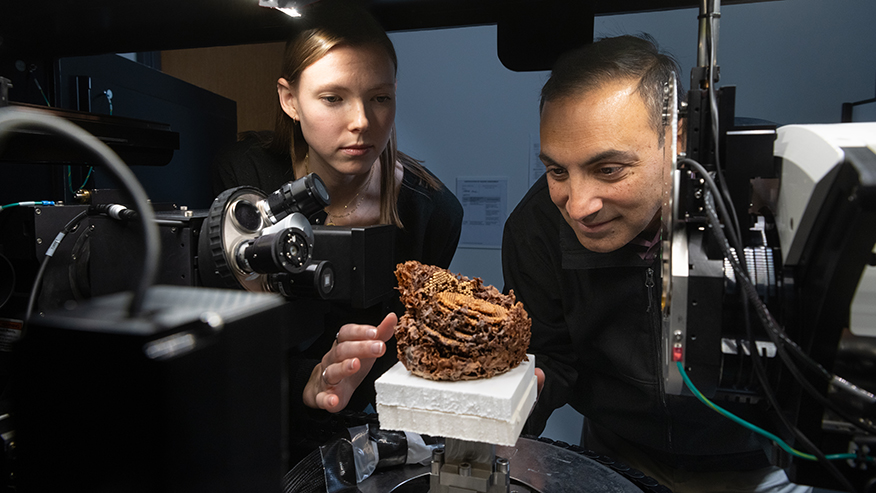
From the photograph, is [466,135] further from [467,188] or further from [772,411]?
[772,411]

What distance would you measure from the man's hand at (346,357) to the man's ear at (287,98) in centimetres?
61

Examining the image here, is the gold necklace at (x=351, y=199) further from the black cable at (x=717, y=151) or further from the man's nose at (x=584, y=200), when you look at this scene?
the black cable at (x=717, y=151)

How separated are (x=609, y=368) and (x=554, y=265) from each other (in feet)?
1.02

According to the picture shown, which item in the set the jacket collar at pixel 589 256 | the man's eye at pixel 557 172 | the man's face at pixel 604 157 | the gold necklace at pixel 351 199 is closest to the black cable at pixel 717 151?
the man's face at pixel 604 157

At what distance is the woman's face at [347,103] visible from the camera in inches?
48.9

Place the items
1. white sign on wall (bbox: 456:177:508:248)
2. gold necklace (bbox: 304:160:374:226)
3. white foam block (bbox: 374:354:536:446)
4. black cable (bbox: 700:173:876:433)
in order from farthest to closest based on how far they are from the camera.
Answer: white sign on wall (bbox: 456:177:508:248) → gold necklace (bbox: 304:160:374:226) → white foam block (bbox: 374:354:536:446) → black cable (bbox: 700:173:876:433)

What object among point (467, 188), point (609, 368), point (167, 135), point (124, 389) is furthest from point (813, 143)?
point (167, 135)

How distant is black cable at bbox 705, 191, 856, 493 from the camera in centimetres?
63

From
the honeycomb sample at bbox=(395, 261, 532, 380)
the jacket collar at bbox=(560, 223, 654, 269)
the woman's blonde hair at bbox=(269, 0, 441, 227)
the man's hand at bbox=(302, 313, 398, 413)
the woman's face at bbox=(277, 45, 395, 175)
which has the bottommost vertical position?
the man's hand at bbox=(302, 313, 398, 413)

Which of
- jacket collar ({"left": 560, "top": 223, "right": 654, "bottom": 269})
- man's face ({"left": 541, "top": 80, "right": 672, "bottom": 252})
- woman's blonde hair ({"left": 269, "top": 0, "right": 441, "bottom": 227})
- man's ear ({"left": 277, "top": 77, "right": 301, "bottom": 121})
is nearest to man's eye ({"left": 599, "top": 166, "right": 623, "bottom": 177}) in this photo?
man's face ({"left": 541, "top": 80, "right": 672, "bottom": 252})

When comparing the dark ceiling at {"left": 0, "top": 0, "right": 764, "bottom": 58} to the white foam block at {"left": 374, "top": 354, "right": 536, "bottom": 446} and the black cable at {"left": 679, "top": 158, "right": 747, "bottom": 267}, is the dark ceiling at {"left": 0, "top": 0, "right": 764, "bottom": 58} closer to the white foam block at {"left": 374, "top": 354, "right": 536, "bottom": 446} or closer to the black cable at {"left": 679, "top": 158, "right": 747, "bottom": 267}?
the black cable at {"left": 679, "top": 158, "right": 747, "bottom": 267}

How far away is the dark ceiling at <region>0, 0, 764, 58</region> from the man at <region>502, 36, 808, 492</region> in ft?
0.70

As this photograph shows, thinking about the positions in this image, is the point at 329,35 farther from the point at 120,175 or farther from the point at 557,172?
the point at 120,175

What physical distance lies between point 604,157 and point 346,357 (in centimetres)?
68
